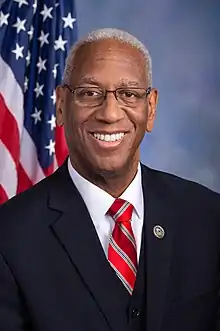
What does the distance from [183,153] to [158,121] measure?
17 cm

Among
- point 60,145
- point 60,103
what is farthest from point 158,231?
point 60,145

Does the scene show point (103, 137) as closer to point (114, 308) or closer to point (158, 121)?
point (114, 308)

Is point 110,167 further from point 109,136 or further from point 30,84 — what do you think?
point 30,84

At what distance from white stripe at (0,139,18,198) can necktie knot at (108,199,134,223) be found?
923 mm

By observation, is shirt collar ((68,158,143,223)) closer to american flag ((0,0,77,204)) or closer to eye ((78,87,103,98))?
eye ((78,87,103,98))

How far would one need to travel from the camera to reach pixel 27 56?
231 centimetres

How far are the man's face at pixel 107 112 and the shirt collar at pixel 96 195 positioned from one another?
2.4 inches

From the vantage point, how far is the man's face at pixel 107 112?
1.35 m

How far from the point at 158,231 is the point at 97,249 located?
0.52 feet

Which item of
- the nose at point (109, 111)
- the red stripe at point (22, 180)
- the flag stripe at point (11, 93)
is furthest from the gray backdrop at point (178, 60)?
the nose at point (109, 111)

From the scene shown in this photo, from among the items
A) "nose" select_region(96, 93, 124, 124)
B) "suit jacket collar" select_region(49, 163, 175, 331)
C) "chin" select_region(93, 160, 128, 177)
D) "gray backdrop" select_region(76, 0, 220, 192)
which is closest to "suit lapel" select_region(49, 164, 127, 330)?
"suit jacket collar" select_region(49, 163, 175, 331)

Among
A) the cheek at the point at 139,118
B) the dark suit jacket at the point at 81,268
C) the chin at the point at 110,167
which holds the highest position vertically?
the cheek at the point at 139,118

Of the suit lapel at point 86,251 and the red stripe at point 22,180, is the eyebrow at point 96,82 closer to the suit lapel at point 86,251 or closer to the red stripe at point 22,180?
the suit lapel at point 86,251

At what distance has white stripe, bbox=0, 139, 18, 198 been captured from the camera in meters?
2.29
